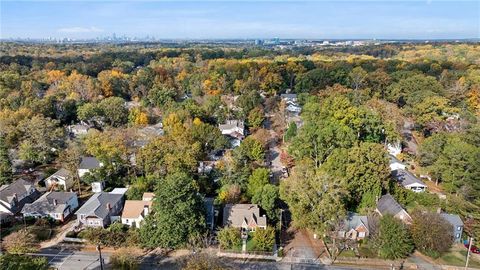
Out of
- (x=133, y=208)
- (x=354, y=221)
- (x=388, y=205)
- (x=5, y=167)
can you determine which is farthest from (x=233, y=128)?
(x=5, y=167)

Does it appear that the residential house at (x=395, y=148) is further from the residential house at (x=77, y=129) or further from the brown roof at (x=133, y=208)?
the residential house at (x=77, y=129)

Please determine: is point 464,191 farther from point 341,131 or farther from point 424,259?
point 341,131

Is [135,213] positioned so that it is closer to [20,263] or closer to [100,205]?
[100,205]

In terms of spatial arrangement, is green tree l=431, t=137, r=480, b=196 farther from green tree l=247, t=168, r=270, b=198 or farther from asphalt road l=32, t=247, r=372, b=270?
green tree l=247, t=168, r=270, b=198

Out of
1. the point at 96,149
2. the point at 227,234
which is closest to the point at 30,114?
the point at 96,149

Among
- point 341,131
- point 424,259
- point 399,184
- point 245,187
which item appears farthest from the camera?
point 341,131

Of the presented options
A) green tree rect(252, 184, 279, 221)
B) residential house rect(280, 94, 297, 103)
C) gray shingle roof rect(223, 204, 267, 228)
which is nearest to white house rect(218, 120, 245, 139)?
residential house rect(280, 94, 297, 103)

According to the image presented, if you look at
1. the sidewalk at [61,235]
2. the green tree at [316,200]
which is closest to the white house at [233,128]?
the green tree at [316,200]
